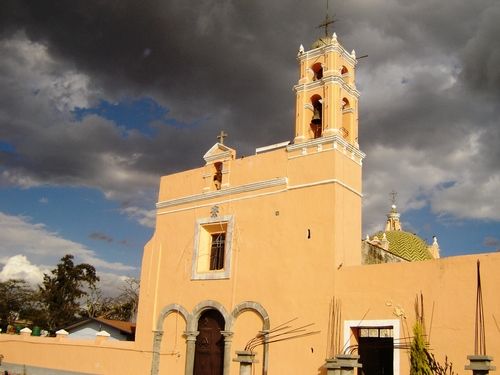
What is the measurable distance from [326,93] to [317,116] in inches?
34.0

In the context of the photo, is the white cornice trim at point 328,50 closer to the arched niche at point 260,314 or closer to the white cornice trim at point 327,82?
the white cornice trim at point 327,82

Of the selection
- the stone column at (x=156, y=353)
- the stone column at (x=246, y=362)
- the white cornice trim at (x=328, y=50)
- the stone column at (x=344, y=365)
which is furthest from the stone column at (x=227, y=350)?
the white cornice trim at (x=328, y=50)

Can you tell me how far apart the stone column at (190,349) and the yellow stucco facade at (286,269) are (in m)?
0.03

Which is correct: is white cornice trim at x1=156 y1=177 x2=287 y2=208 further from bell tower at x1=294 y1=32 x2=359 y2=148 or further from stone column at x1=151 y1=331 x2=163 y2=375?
stone column at x1=151 y1=331 x2=163 y2=375

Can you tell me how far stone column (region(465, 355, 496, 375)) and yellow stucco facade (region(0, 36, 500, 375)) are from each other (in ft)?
3.41

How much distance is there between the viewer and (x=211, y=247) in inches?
704

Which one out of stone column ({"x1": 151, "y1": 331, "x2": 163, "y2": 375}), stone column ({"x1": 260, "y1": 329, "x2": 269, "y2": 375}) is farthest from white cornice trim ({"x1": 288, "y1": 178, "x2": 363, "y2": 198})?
stone column ({"x1": 151, "y1": 331, "x2": 163, "y2": 375})

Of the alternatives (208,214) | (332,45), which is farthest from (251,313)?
(332,45)

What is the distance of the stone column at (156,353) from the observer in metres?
17.3

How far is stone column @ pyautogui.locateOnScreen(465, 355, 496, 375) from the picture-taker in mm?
10242

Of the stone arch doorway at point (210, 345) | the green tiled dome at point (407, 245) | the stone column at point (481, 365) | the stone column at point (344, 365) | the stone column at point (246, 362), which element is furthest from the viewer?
the green tiled dome at point (407, 245)

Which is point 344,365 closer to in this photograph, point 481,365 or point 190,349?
point 481,365

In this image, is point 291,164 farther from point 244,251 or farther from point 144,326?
point 144,326

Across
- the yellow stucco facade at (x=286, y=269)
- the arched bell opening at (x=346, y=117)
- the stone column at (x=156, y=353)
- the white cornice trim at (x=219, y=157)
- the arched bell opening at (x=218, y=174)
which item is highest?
the arched bell opening at (x=346, y=117)
